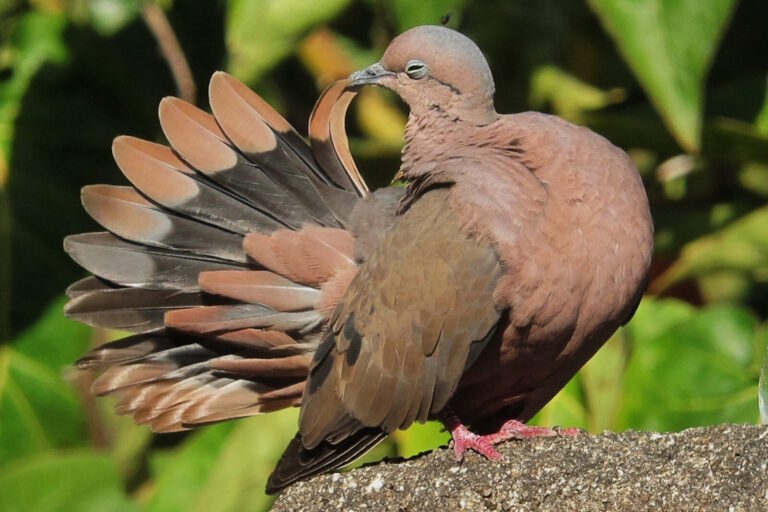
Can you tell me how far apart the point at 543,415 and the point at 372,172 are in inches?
38.0

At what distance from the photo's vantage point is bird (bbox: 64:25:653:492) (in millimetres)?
2754

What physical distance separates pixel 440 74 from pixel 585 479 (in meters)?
1.15

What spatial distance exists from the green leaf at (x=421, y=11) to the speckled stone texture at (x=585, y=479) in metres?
1.47

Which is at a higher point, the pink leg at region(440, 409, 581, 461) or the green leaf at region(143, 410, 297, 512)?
the pink leg at region(440, 409, 581, 461)

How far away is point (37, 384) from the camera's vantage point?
445 centimetres

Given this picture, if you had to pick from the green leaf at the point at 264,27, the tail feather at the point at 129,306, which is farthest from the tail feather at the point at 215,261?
the green leaf at the point at 264,27

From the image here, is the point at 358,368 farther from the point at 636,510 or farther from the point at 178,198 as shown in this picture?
the point at 636,510

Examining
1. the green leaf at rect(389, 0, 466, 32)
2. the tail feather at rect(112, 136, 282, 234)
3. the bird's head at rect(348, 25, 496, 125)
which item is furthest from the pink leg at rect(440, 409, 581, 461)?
the green leaf at rect(389, 0, 466, 32)

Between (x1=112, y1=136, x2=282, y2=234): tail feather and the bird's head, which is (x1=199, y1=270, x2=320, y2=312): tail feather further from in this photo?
the bird's head

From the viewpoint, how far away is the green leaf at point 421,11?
11.9 ft

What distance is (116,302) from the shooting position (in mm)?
3223

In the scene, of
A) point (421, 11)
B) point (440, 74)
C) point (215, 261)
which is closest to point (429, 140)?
point (440, 74)

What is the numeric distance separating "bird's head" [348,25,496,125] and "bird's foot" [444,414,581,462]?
0.70 metres

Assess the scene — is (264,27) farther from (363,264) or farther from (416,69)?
(363,264)
